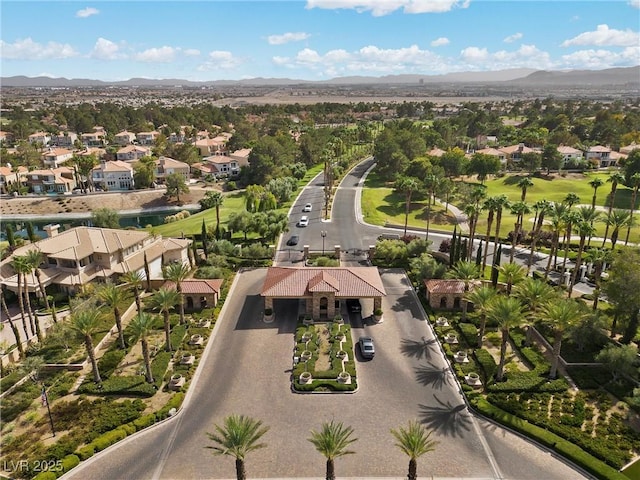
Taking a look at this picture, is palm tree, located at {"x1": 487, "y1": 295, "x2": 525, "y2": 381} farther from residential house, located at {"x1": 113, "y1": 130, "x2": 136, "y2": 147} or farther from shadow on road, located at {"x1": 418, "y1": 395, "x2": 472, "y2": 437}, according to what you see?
residential house, located at {"x1": 113, "y1": 130, "x2": 136, "y2": 147}

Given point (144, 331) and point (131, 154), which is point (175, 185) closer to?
point (131, 154)

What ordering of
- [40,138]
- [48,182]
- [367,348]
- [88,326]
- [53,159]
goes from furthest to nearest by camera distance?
[40,138] → [53,159] → [48,182] → [367,348] → [88,326]

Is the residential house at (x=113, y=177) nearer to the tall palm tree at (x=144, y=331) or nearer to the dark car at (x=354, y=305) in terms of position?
the dark car at (x=354, y=305)

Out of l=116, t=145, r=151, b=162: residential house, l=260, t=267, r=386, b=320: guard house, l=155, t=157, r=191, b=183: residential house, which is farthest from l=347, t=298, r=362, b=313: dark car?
l=116, t=145, r=151, b=162: residential house

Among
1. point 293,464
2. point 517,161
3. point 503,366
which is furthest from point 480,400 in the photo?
point 517,161

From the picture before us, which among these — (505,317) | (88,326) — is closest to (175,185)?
(88,326)

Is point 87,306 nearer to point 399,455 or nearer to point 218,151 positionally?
point 399,455

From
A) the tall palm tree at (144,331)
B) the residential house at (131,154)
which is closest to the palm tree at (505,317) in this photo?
the tall palm tree at (144,331)
